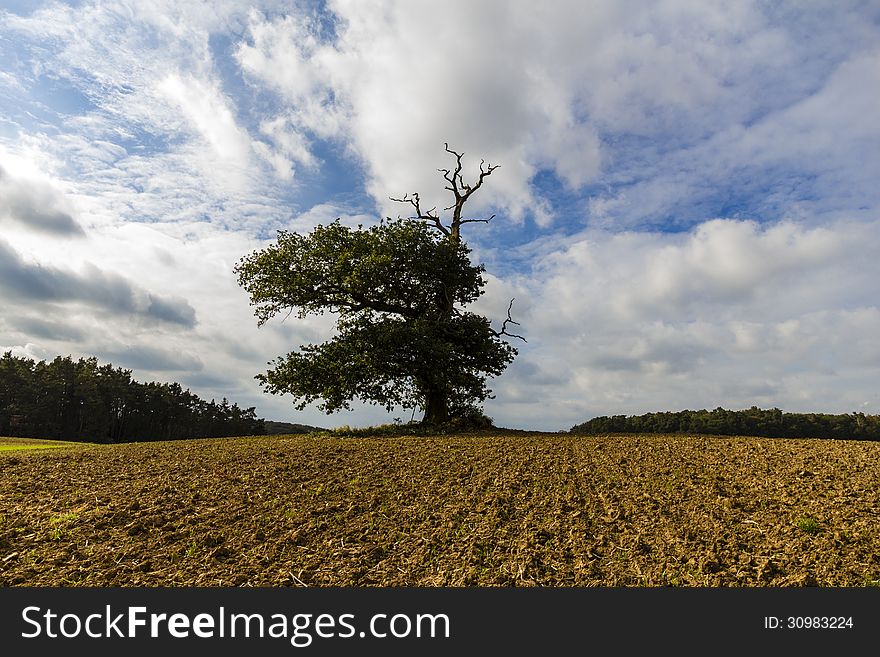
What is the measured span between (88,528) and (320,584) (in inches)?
196

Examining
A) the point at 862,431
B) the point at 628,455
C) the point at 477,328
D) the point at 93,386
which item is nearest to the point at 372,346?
the point at 477,328

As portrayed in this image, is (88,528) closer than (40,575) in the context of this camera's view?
No

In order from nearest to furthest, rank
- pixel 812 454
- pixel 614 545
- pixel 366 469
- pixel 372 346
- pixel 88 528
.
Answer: pixel 614 545 → pixel 88 528 → pixel 366 469 → pixel 812 454 → pixel 372 346

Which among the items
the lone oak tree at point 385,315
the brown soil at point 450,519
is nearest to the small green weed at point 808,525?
the brown soil at point 450,519

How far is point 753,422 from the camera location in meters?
29.5

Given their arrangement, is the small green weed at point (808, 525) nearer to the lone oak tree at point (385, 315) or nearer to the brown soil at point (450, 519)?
the brown soil at point (450, 519)

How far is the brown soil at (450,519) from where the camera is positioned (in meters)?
8.24

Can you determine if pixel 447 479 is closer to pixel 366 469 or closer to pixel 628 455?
pixel 366 469

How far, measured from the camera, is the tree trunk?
2472 cm

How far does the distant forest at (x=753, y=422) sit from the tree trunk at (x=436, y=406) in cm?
646

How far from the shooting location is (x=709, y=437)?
18.8 metres

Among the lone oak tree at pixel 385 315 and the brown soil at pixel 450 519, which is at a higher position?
the lone oak tree at pixel 385 315

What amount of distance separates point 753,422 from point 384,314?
20.2 meters

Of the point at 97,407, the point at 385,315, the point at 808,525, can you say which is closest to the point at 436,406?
the point at 385,315
